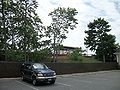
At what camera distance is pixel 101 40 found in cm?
5656

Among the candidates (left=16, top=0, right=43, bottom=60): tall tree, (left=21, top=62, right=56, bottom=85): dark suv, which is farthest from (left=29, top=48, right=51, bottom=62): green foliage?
(left=21, top=62, right=56, bottom=85): dark suv

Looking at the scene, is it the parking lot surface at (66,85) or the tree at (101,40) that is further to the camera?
the tree at (101,40)

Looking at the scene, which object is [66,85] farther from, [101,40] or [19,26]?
[101,40]

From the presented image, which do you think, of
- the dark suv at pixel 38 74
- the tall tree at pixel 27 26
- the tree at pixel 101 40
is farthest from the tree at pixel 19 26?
the tree at pixel 101 40

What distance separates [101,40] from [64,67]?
80.8 ft

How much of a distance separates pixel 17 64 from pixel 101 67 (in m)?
→ 23.3

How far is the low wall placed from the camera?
25911mm

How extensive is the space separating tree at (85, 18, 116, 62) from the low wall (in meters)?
4.90

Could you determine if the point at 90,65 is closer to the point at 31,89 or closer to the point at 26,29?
the point at 26,29

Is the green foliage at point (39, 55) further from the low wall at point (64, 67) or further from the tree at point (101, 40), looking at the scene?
the tree at point (101, 40)

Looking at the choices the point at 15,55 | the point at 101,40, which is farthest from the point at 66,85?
the point at 101,40

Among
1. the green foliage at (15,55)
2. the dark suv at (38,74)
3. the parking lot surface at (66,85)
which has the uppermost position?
the green foliage at (15,55)

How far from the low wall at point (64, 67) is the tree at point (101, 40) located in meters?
4.90

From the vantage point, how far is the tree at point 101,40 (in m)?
56.2
